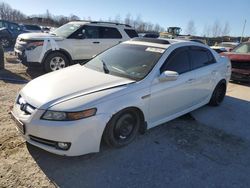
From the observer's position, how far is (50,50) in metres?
8.77

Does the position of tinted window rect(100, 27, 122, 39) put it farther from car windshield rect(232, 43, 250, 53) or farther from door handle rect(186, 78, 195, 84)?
door handle rect(186, 78, 195, 84)

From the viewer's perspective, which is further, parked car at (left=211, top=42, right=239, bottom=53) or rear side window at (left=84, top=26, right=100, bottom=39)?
parked car at (left=211, top=42, right=239, bottom=53)

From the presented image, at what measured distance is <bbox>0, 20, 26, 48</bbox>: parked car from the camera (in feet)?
Result: 59.2

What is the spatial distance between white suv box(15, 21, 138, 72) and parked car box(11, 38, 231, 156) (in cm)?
400

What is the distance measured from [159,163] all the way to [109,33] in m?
7.25

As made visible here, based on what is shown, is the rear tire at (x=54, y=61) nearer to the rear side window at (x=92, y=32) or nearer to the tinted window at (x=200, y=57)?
the rear side window at (x=92, y=32)

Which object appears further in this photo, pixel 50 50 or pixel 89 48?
pixel 89 48

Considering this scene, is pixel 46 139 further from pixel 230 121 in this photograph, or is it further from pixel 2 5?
pixel 2 5

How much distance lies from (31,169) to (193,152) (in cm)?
237

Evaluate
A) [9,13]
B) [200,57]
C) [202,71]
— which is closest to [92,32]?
[200,57]

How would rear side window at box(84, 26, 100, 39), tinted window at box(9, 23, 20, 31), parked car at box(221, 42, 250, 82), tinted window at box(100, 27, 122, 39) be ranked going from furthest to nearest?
tinted window at box(9, 23, 20, 31) → tinted window at box(100, 27, 122, 39) → parked car at box(221, 42, 250, 82) → rear side window at box(84, 26, 100, 39)

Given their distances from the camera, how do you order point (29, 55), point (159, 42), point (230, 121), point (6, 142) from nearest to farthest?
point (6, 142)
point (159, 42)
point (230, 121)
point (29, 55)

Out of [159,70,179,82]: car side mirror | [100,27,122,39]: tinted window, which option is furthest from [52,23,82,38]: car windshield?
[159,70,179,82]: car side mirror

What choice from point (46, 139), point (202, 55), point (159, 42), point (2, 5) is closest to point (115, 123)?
point (46, 139)
